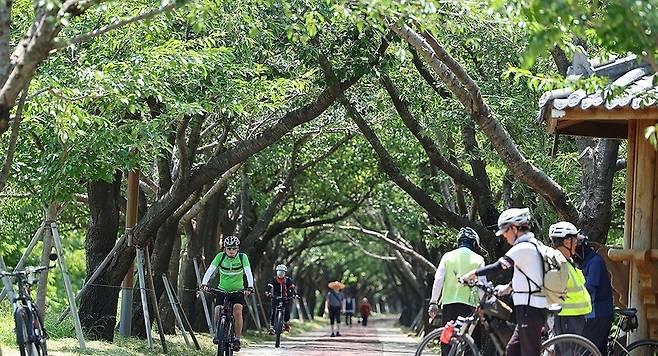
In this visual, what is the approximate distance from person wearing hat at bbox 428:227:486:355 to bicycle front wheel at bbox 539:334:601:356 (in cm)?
203

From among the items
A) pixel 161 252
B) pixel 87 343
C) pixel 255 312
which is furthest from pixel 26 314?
pixel 255 312

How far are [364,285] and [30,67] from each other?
305ft

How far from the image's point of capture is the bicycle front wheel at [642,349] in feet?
40.4

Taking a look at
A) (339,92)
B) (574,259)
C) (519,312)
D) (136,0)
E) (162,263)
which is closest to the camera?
(519,312)

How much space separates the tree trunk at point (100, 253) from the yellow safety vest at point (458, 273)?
24.8ft

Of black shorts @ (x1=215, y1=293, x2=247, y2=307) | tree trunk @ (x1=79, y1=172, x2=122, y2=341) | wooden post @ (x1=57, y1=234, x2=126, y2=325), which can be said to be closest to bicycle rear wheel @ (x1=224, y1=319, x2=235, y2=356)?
black shorts @ (x1=215, y1=293, x2=247, y2=307)

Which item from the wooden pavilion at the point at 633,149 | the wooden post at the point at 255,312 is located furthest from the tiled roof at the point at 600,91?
the wooden post at the point at 255,312

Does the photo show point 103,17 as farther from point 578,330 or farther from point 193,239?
point 193,239

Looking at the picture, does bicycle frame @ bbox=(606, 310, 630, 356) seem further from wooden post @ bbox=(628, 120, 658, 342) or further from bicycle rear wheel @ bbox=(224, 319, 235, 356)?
bicycle rear wheel @ bbox=(224, 319, 235, 356)

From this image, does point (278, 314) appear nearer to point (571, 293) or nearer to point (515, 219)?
point (571, 293)

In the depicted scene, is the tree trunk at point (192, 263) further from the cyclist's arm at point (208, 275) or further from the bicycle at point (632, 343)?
the bicycle at point (632, 343)

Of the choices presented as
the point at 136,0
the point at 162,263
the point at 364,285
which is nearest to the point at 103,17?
the point at 136,0

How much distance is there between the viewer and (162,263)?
21469 millimetres

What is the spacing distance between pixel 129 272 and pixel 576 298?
1000cm
